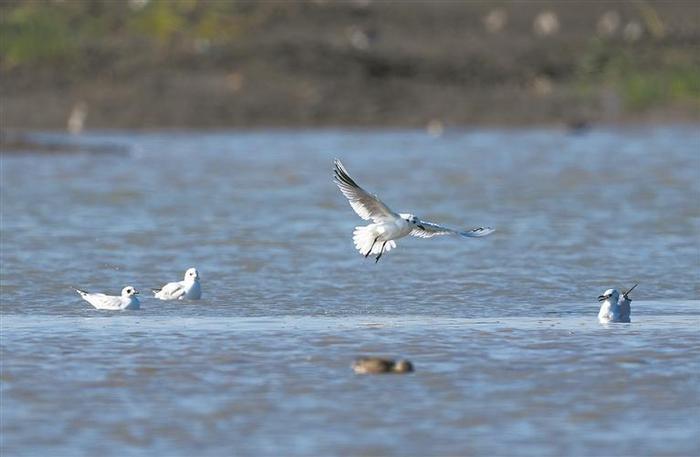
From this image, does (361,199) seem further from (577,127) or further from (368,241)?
(577,127)

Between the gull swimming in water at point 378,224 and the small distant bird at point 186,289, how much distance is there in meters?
1.71

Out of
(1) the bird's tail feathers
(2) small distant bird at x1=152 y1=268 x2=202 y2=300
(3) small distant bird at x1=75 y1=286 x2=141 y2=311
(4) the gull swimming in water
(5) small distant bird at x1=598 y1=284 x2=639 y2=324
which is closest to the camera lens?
(5) small distant bird at x1=598 y1=284 x2=639 y2=324

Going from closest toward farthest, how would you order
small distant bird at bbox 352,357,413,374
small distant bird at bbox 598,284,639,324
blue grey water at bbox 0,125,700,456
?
blue grey water at bbox 0,125,700,456 → small distant bird at bbox 352,357,413,374 → small distant bird at bbox 598,284,639,324

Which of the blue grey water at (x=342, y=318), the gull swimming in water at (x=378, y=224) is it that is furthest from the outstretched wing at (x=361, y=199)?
the blue grey water at (x=342, y=318)

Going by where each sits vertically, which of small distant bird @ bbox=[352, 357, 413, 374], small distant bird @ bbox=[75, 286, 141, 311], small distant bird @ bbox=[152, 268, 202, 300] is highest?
small distant bird @ bbox=[152, 268, 202, 300]

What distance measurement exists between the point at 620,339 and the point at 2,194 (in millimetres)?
16139

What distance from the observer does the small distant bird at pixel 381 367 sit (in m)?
11.5

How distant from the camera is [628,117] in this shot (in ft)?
132

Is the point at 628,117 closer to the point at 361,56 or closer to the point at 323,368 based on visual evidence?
the point at 361,56

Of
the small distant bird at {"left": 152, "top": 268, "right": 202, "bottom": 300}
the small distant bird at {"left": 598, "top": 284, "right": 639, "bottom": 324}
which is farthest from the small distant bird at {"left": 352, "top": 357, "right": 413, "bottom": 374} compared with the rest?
the small distant bird at {"left": 152, "top": 268, "right": 202, "bottom": 300}

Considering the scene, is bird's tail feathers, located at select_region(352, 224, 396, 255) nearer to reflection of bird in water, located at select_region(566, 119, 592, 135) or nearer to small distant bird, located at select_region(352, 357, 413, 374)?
small distant bird, located at select_region(352, 357, 413, 374)

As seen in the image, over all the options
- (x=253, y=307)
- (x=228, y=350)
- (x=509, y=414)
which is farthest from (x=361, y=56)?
(x=509, y=414)

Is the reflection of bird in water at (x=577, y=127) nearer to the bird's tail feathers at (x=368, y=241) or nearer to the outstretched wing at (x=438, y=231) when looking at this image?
the outstretched wing at (x=438, y=231)

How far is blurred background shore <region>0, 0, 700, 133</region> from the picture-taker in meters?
38.6
